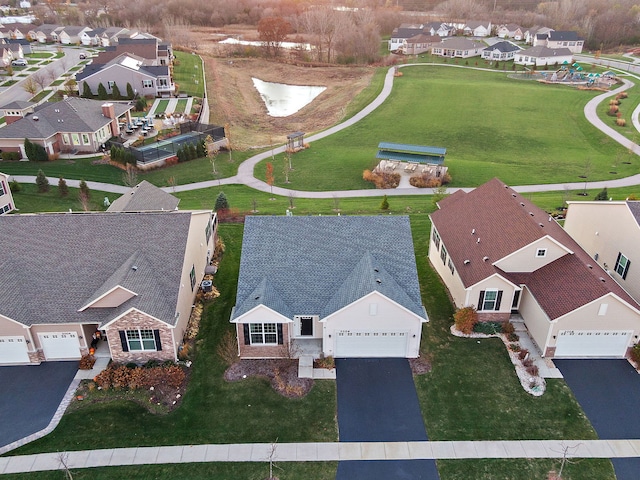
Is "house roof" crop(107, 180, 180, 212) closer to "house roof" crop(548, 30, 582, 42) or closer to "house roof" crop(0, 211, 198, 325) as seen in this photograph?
"house roof" crop(0, 211, 198, 325)

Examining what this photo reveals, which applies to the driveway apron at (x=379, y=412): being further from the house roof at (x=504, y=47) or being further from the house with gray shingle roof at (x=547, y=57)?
the house roof at (x=504, y=47)

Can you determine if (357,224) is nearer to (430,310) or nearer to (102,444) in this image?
(430,310)

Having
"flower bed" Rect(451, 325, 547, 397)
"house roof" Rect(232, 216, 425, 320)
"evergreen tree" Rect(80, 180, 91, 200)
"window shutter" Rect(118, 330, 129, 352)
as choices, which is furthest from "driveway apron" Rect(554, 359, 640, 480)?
"evergreen tree" Rect(80, 180, 91, 200)

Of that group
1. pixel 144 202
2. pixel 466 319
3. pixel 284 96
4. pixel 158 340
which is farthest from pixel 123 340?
pixel 284 96

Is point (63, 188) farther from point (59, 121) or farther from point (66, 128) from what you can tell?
point (59, 121)

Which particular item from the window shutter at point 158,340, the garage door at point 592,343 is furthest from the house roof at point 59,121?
the garage door at point 592,343
